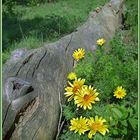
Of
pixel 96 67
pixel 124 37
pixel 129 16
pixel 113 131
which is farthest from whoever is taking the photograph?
pixel 129 16

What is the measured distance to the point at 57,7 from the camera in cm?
1001

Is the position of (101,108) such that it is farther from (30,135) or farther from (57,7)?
(57,7)

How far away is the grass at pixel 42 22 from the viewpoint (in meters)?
6.99

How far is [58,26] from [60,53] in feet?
11.3

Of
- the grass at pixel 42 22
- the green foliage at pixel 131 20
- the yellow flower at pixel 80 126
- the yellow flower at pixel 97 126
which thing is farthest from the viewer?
the grass at pixel 42 22

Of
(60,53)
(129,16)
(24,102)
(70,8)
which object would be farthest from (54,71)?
(70,8)

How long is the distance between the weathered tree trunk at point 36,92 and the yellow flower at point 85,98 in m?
0.28

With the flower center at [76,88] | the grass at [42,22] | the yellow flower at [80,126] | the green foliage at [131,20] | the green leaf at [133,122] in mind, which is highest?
the green leaf at [133,122]

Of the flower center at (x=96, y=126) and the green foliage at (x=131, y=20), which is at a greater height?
the flower center at (x=96, y=126)

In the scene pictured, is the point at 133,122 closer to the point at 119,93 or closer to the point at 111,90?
the point at 119,93

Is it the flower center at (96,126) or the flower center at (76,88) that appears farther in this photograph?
the flower center at (76,88)

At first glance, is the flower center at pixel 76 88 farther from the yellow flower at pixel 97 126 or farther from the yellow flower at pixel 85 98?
the yellow flower at pixel 97 126

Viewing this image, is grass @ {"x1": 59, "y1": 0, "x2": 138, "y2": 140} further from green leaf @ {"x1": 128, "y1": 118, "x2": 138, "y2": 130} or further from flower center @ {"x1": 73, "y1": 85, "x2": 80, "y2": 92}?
flower center @ {"x1": 73, "y1": 85, "x2": 80, "y2": 92}

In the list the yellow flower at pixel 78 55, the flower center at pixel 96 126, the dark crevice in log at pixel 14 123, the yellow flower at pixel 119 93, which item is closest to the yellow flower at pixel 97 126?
the flower center at pixel 96 126
